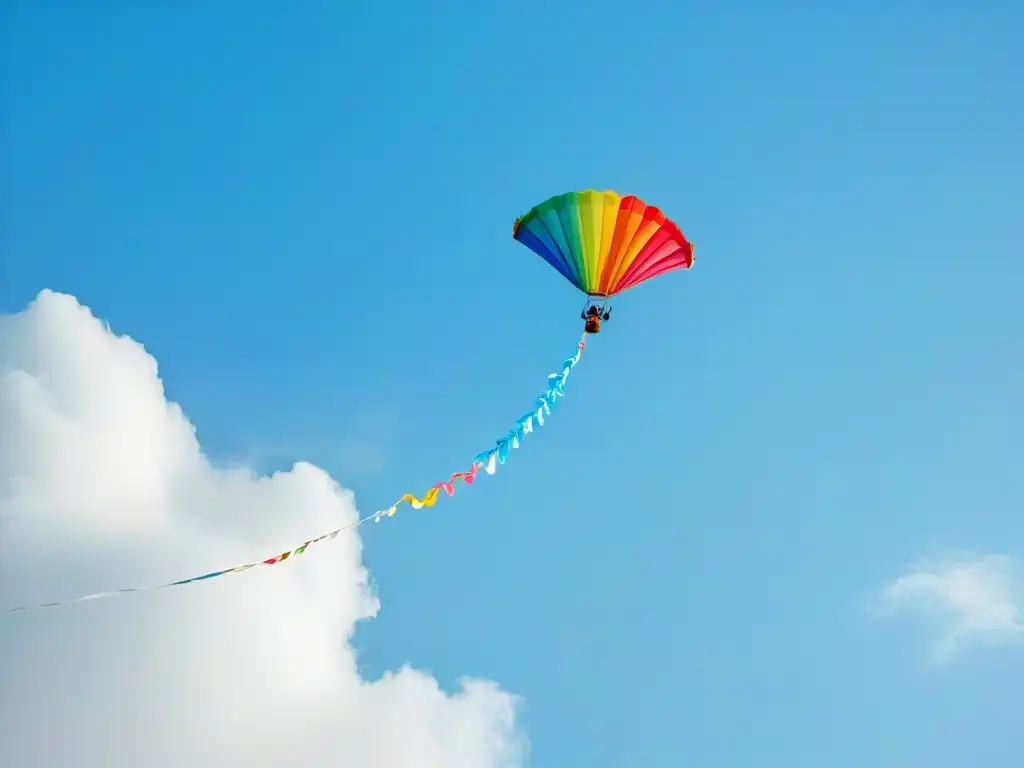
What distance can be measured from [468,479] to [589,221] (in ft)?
42.8

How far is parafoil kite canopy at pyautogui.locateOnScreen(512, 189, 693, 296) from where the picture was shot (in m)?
42.0

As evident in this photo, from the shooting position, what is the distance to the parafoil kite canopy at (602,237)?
42.0 metres

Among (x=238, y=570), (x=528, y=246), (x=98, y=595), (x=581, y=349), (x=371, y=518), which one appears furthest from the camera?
(x=528, y=246)

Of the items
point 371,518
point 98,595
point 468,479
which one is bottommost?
point 98,595

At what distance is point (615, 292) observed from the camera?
1674 inches

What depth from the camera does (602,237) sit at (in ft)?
138

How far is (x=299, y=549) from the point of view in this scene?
94.6 feet

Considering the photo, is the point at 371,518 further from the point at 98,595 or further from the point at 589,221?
the point at 589,221

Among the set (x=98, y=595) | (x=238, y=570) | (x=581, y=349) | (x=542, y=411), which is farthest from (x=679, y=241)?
(x=98, y=595)

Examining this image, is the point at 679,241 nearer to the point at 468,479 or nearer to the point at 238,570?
the point at 468,479

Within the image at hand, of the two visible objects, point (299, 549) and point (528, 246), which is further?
point (528, 246)

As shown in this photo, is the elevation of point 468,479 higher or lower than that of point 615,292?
lower

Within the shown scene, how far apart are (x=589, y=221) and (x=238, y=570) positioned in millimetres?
19876

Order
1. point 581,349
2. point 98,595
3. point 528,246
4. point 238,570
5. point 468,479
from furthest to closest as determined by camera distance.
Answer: point 528,246, point 581,349, point 468,479, point 238,570, point 98,595
